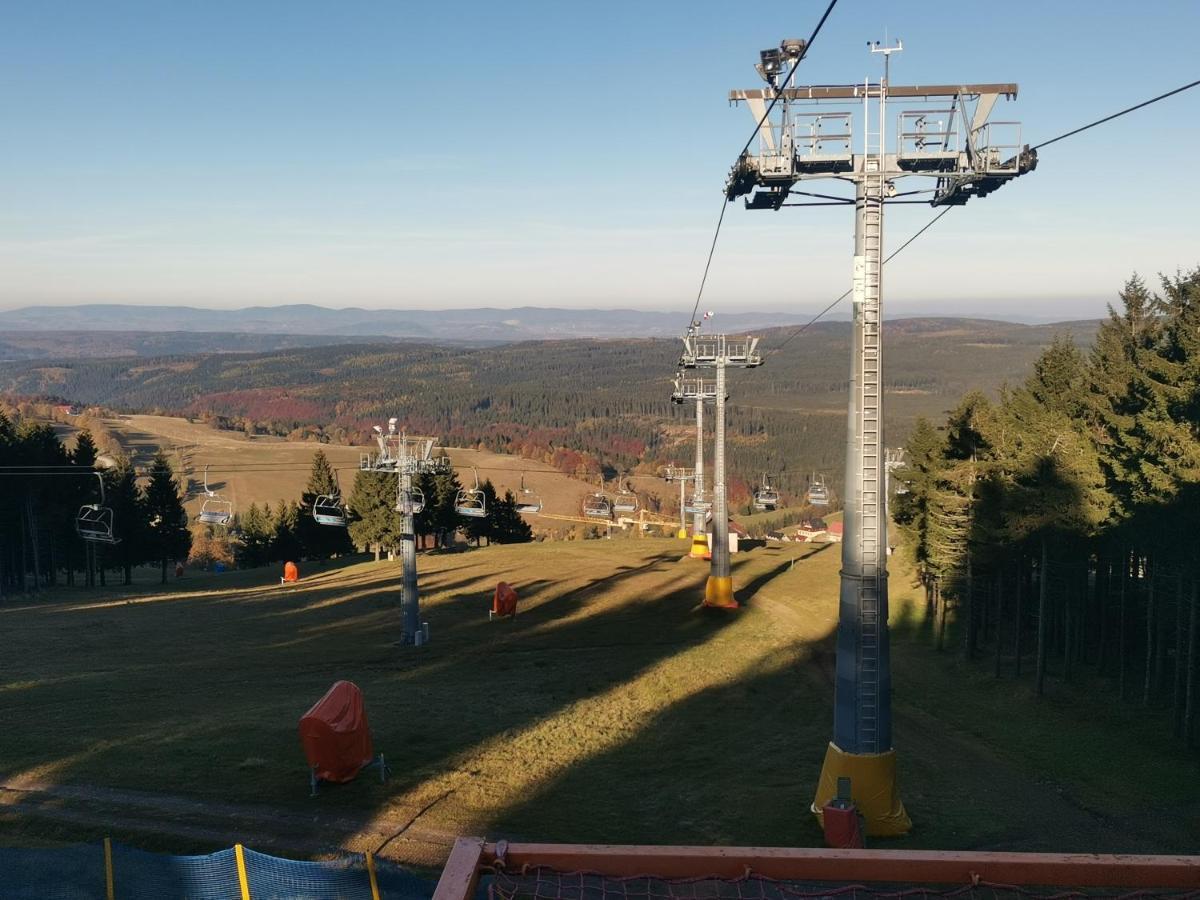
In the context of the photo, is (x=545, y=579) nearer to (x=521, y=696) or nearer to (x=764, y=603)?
(x=764, y=603)

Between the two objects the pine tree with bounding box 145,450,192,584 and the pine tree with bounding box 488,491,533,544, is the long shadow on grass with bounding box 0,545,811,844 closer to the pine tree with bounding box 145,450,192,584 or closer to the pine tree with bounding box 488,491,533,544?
the pine tree with bounding box 145,450,192,584

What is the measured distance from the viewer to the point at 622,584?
51.7 m

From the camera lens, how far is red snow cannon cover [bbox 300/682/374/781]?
1900 cm

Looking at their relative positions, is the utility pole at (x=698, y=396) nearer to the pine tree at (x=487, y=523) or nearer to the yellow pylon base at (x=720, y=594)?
the yellow pylon base at (x=720, y=594)

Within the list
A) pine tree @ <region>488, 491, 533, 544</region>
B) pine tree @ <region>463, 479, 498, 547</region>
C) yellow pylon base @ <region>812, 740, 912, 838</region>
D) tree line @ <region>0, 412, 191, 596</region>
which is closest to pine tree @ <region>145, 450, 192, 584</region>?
tree line @ <region>0, 412, 191, 596</region>

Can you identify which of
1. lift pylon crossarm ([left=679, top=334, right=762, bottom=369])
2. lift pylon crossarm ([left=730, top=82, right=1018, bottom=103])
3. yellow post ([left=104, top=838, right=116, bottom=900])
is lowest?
yellow post ([left=104, top=838, right=116, bottom=900])

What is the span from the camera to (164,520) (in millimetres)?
66938

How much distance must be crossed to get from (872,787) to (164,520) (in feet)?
201

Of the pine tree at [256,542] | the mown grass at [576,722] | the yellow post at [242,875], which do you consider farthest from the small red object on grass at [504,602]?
the pine tree at [256,542]

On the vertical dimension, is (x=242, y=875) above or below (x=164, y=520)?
above

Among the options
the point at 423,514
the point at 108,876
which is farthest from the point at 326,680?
the point at 423,514

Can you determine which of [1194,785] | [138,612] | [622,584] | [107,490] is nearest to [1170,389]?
[1194,785]

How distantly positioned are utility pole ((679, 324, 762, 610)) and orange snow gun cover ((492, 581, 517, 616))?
348 inches

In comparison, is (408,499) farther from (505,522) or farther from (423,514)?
(505,522)
